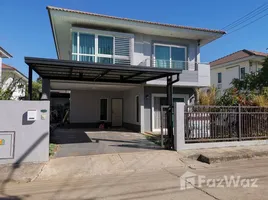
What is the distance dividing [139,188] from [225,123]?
598 centimetres

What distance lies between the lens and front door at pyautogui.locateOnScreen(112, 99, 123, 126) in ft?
58.1

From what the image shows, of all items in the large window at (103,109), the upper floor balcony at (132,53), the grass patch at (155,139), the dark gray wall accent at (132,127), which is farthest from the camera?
the large window at (103,109)

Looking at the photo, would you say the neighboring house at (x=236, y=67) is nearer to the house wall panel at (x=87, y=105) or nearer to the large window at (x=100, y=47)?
the house wall panel at (x=87, y=105)

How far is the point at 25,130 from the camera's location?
6777mm

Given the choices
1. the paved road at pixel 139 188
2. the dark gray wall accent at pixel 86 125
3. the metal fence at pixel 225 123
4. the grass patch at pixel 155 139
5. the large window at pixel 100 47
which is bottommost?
the paved road at pixel 139 188

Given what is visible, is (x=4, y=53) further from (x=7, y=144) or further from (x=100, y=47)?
(x=7, y=144)

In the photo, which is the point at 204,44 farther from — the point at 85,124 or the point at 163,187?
the point at 163,187

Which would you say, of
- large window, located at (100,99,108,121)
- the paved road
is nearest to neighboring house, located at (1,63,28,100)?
large window, located at (100,99,108,121)

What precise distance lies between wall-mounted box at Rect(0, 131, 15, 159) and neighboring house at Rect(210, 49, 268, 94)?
17.8 metres

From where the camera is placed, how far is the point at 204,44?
15805mm

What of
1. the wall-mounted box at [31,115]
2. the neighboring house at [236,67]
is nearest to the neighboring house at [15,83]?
the wall-mounted box at [31,115]

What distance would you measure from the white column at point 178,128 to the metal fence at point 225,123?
262 millimetres

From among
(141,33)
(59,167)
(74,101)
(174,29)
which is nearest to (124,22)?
(141,33)

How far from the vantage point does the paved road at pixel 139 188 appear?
14.3 ft
